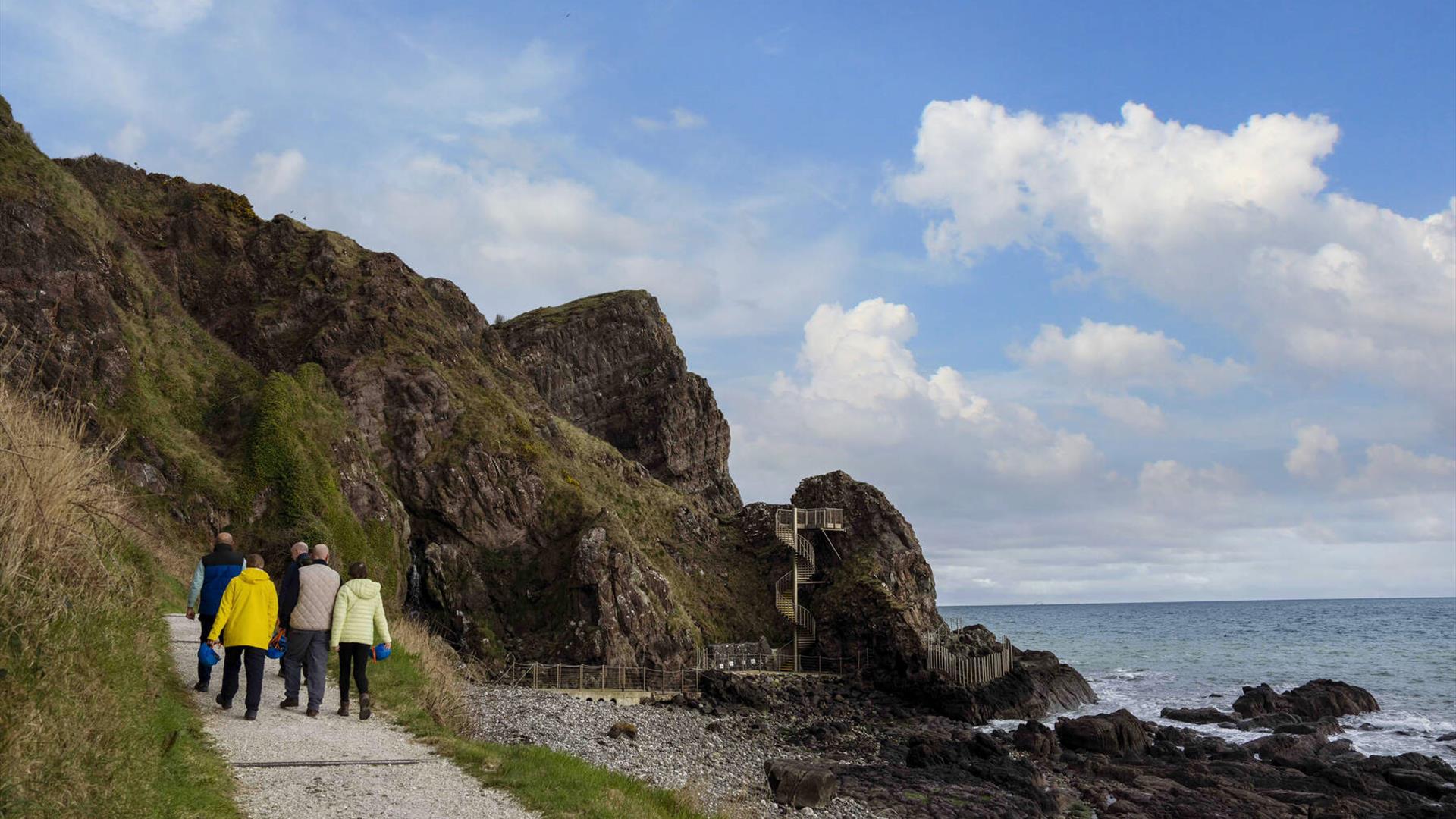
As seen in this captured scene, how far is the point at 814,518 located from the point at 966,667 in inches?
523

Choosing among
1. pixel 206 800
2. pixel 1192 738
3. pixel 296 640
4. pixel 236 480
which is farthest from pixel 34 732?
pixel 1192 738

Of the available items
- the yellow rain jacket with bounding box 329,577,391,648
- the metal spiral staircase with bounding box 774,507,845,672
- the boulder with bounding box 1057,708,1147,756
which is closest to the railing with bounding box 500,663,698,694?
the metal spiral staircase with bounding box 774,507,845,672

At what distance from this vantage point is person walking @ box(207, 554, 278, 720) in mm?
12531

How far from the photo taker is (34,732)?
6.23 metres

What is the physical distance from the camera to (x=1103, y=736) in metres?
38.4

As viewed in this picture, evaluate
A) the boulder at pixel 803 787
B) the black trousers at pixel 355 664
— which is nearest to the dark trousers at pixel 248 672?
the black trousers at pixel 355 664

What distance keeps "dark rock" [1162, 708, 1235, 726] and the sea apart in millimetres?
727

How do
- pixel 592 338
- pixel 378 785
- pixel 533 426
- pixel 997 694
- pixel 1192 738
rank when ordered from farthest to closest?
pixel 592 338, pixel 533 426, pixel 997 694, pixel 1192 738, pixel 378 785

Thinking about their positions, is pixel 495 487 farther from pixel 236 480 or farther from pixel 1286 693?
pixel 1286 693

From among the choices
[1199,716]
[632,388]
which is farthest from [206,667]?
[632,388]

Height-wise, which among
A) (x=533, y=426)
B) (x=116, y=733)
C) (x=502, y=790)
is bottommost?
(x=502, y=790)

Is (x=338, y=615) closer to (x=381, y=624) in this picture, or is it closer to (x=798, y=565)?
(x=381, y=624)

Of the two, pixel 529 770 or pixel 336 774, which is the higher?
pixel 336 774

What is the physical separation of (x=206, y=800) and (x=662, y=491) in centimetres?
5504
